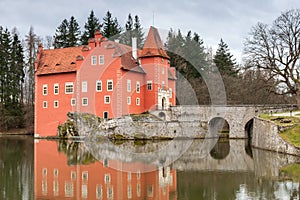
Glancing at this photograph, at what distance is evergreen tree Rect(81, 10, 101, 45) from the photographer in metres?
51.5

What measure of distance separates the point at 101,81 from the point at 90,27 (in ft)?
59.1

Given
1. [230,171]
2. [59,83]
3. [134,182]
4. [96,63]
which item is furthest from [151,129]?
[134,182]

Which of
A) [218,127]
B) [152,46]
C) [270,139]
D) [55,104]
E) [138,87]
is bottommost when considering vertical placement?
[270,139]

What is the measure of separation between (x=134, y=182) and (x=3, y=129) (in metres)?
35.9

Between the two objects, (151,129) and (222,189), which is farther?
(151,129)

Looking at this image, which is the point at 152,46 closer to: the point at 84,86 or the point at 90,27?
the point at 84,86

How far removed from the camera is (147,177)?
14.8 metres

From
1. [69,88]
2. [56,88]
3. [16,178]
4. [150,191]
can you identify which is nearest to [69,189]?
[150,191]

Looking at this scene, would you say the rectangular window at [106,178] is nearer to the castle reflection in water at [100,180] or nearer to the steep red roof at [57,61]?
the castle reflection in water at [100,180]

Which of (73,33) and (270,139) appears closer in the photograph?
(270,139)

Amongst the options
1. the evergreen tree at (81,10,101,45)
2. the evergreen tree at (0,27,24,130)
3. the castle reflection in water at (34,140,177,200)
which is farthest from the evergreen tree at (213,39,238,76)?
the castle reflection in water at (34,140,177,200)

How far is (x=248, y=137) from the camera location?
37375 mm

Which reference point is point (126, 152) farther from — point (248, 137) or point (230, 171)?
point (248, 137)

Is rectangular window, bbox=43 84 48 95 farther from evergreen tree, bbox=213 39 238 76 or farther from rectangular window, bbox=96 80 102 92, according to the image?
evergreen tree, bbox=213 39 238 76
